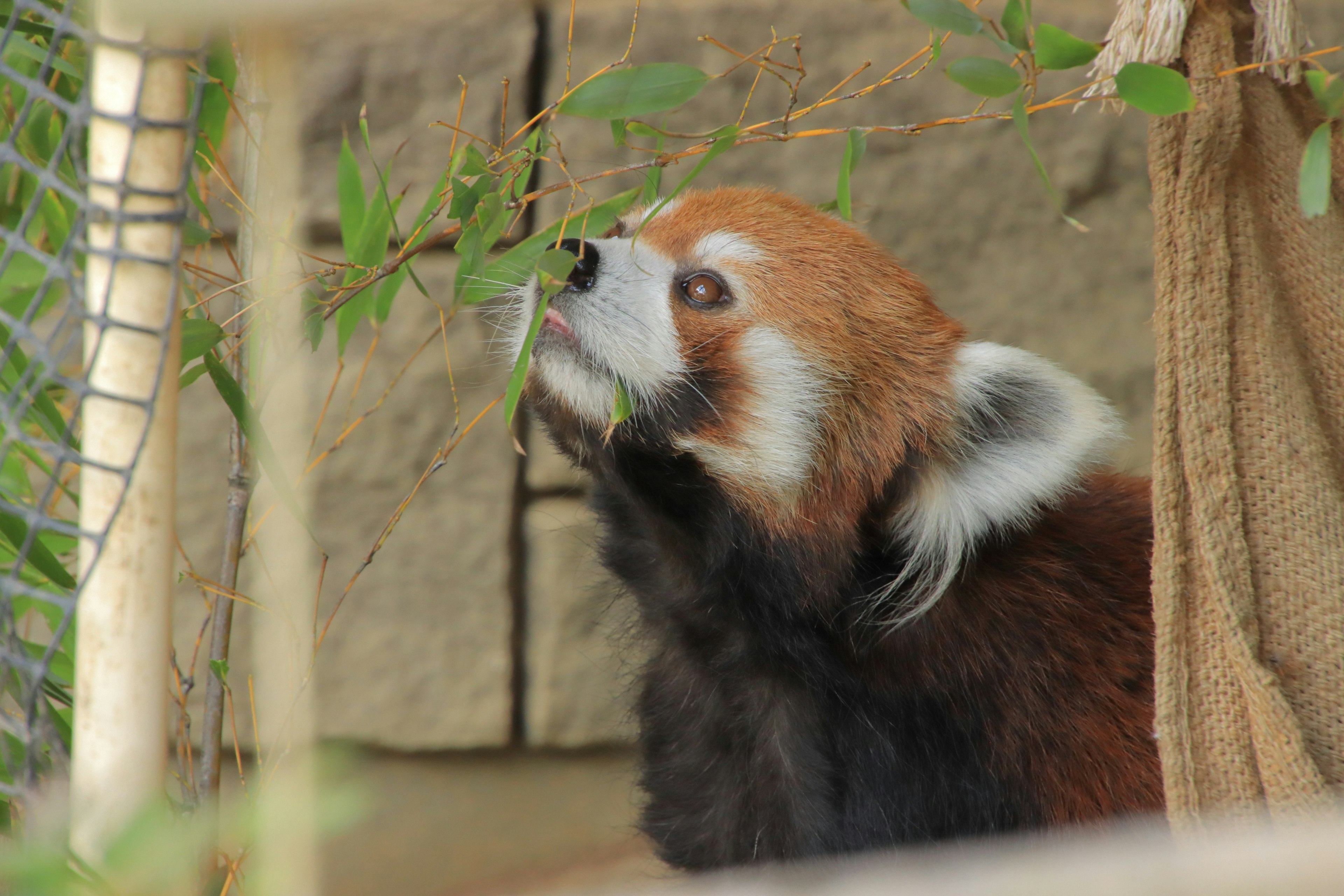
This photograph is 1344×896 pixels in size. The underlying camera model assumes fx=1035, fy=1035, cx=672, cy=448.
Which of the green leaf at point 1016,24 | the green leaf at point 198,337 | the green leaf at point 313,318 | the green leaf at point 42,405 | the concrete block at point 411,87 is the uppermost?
the concrete block at point 411,87

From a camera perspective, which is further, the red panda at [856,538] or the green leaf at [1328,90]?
the red panda at [856,538]

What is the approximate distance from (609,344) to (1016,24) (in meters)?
0.78

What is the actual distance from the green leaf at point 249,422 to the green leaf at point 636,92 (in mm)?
606

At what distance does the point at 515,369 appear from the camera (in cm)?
140

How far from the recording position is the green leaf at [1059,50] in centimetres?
121

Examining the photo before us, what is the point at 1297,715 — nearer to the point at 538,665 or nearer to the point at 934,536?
the point at 934,536

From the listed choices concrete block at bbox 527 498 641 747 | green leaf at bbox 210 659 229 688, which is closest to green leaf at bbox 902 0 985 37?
green leaf at bbox 210 659 229 688

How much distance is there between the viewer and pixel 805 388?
1720 mm

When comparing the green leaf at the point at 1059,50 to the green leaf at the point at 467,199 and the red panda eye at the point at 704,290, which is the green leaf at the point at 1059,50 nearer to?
the red panda eye at the point at 704,290

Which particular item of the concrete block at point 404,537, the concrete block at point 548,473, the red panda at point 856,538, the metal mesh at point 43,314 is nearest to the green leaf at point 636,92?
the red panda at point 856,538

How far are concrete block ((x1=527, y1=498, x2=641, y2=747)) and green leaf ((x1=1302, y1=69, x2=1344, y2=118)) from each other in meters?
1.98

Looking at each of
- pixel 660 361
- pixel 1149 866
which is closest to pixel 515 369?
pixel 660 361

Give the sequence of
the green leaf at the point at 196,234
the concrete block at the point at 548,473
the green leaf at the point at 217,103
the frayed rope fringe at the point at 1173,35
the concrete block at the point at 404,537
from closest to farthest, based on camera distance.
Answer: the frayed rope fringe at the point at 1173,35, the green leaf at the point at 196,234, the green leaf at the point at 217,103, the concrete block at the point at 404,537, the concrete block at the point at 548,473

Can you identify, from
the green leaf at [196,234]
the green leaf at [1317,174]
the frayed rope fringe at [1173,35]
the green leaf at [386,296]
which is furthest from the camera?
the green leaf at [386,296]
